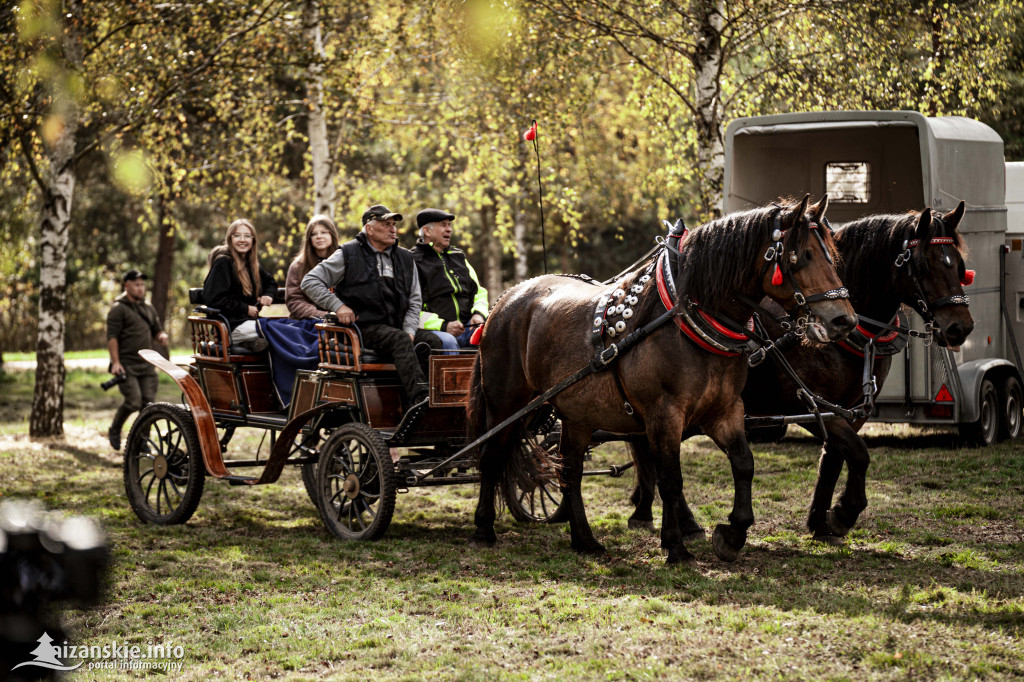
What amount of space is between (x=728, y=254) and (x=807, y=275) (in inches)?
15.7

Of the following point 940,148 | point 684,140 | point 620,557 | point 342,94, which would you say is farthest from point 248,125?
point 620,557

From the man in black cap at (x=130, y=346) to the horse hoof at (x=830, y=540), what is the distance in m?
7.27

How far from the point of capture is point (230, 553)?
20.7ft

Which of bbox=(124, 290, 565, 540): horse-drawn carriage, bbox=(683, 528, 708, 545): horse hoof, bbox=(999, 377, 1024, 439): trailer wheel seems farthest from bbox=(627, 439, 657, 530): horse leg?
bbox=(999, 377, 1024, 439): trailer wheel

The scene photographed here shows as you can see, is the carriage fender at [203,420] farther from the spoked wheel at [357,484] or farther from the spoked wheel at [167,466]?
the spoked wheel at [357,484]

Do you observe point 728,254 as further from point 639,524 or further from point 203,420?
point 203,420

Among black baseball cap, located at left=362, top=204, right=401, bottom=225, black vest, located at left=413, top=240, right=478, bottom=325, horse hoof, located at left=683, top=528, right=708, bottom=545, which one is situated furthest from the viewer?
black vest, located at left=413, top=240, right=478, bottom=325

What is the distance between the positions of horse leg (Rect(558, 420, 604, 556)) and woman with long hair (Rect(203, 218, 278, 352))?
235cm

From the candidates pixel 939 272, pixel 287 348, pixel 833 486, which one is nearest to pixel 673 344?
pixel 833 486

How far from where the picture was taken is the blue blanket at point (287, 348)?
7258 mm

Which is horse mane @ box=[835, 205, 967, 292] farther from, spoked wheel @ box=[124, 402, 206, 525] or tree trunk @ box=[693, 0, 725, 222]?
spoked wheel @ box=[124, 402, 206, 525]

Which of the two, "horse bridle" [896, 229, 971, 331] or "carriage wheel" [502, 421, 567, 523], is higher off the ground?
"horse bridle" [896, 229, 971, 331]

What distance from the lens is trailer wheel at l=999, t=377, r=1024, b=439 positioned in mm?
9742

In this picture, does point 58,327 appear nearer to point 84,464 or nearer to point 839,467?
point 84,464
